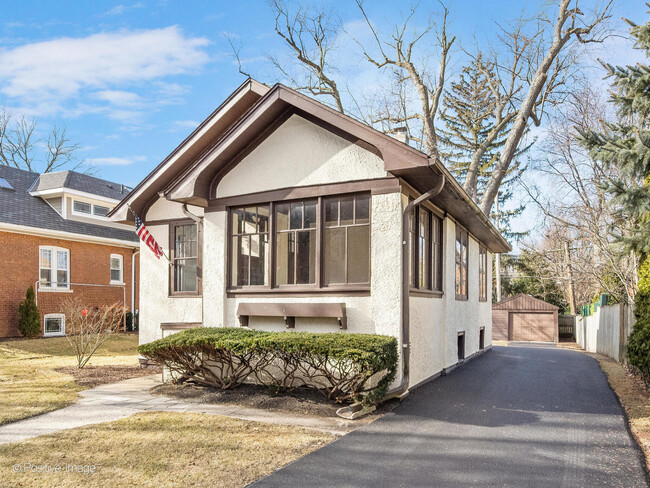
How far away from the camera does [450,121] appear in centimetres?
3431

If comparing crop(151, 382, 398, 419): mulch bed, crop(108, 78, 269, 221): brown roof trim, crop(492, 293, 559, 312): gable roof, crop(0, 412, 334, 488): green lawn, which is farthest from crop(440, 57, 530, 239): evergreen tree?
crop(0, 412, 334, 488): green lawn

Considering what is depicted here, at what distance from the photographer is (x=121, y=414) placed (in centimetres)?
732

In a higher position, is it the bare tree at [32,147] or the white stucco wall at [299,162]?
the bare tree at [32,147]

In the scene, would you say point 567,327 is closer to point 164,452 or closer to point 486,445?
point 486,445

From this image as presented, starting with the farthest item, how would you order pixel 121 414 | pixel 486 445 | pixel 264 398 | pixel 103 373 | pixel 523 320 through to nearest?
1. pixel 523 320
2. pixel 103 373
3. pixel 264 398
4. pixel 121 414
5. pixel 486 445

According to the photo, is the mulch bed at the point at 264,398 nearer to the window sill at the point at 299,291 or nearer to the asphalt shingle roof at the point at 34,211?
the window sill at the point at 299,291

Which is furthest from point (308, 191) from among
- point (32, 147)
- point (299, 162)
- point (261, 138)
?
point (32, 147)

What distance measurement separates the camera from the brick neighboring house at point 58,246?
1742 centimetres

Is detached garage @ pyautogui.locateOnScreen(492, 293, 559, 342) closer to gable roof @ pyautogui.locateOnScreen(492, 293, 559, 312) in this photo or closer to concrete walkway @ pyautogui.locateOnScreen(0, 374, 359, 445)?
gable roof @ pyautogui.locateOnScreen(492, 293, 559, 312)

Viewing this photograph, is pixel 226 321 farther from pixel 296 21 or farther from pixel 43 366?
pixel 296 21

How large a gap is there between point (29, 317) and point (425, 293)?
565 inches

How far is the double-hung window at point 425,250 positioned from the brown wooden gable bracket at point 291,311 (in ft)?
4.88

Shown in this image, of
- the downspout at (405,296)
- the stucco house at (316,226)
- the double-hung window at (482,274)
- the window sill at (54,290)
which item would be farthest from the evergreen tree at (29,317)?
the double-hung window at (482,274)

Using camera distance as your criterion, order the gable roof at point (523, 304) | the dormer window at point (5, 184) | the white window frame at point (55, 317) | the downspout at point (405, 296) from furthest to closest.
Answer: the gable roof at point (523, 304)
the dormer window at point (5, 184)
the white window frame at point (55, 317)
the downspout at point (405, 296)
